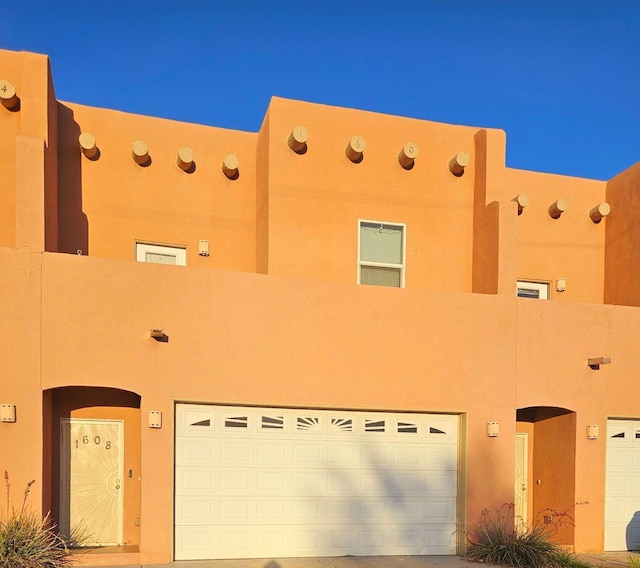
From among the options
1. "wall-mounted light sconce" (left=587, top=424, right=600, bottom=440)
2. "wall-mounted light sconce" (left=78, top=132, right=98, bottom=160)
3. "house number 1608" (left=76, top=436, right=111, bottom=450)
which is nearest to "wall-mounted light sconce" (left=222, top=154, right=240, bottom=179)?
"wall-mounted light sconce" (left=78, top=132, right=98, bottom=160)

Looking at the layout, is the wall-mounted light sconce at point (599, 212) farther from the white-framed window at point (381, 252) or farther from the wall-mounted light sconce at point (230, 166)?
the wall-mounted light sconce at point (230, 166)

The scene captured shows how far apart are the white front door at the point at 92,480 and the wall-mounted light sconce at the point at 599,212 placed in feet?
33.4

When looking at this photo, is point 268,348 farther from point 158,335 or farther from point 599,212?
point 599,212

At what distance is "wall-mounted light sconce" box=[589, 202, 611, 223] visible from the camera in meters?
11.4

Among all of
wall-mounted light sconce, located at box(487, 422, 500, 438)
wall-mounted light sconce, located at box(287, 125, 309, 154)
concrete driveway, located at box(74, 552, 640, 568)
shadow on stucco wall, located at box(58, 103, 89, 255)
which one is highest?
wall-mounted light sconce, located at box(287, 125, 309, 154)

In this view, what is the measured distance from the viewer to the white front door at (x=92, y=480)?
793 centimetres

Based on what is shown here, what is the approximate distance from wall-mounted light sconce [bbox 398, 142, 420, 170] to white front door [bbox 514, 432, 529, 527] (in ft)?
17.8

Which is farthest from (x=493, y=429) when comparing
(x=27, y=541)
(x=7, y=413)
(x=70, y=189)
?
(x=70, y=189)

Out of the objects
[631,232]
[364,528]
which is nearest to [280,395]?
[364,528]

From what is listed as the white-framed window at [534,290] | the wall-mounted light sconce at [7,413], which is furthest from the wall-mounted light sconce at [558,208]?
the wall-mounted light sconce at [7,413]

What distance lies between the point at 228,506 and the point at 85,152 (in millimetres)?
6169

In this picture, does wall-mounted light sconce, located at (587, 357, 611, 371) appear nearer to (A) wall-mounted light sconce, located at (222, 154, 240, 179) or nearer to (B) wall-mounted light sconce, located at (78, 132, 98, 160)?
(A) wall-mounted light sconce, located at (222, 154, 240, 179)

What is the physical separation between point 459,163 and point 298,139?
2.98m

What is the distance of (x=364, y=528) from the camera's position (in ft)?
26.9
